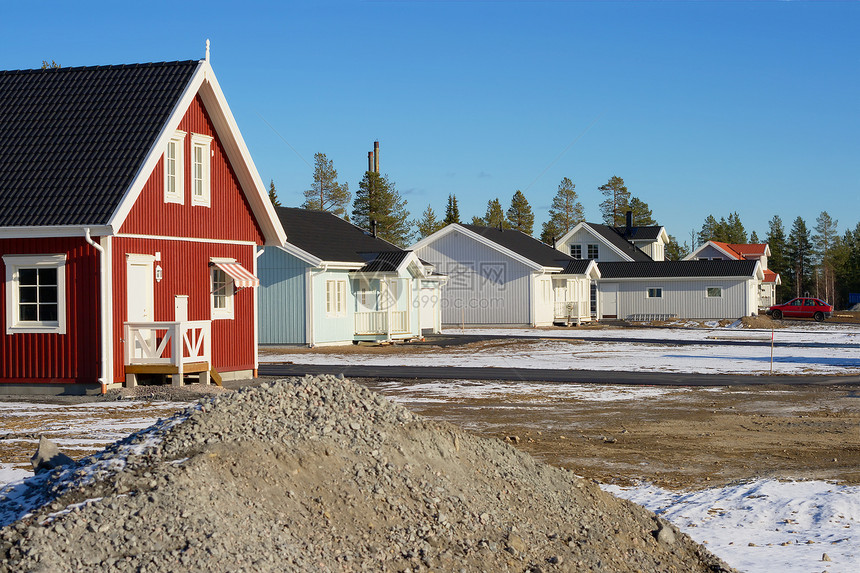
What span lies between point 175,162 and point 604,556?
15.5m

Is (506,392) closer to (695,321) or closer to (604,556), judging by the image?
(604,556)

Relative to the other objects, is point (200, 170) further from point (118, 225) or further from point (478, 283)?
point (478, 283)

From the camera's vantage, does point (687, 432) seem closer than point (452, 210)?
Yes

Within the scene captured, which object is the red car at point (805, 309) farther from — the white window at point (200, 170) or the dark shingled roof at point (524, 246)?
the white window at point (200, 170)

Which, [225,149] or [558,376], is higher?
[225,149]

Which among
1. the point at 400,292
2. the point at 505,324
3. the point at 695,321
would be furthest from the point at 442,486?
the point at 695,321

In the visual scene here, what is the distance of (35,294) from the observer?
760 inches

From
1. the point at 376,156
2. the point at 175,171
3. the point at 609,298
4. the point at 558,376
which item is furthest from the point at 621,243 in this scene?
the point at 175,171

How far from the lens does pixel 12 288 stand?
19.3 m

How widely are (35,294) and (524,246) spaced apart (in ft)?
129

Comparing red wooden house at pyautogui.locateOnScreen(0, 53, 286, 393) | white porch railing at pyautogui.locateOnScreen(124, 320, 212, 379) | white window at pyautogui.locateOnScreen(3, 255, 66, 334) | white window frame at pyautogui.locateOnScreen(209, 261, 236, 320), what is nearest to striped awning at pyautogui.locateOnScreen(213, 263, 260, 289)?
red wooden house at pyautogui.locateOnScreen(0, 53, 286, 393)

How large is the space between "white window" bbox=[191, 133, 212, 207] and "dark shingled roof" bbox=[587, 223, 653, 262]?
5194cm

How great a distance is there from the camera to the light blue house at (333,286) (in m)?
34.7

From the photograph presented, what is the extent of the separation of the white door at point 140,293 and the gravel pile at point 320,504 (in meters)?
11.2
